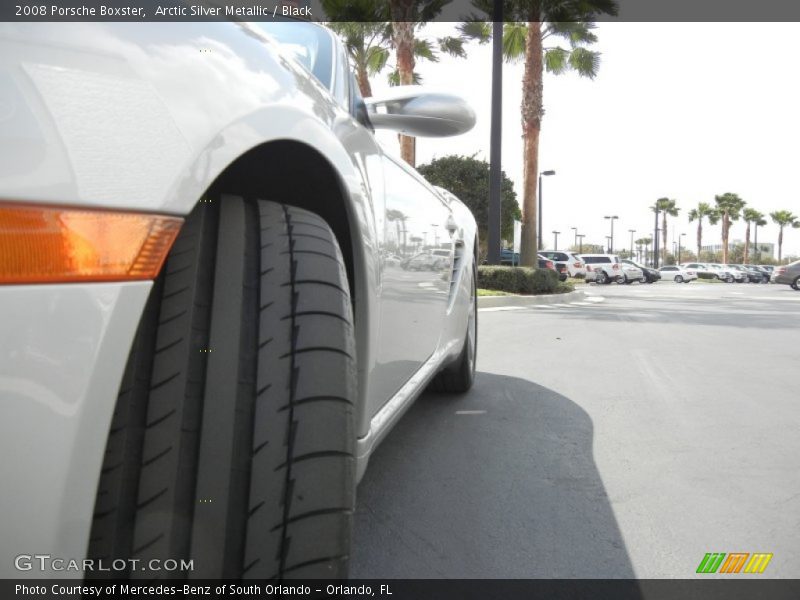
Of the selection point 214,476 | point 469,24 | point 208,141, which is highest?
point 469,24

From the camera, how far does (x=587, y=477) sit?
260 centimetres

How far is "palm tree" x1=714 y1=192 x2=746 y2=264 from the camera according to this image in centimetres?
7881

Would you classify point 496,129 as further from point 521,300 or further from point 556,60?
point 556,60

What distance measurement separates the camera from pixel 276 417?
3.69 ft

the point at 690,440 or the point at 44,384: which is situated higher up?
the point at 44,384

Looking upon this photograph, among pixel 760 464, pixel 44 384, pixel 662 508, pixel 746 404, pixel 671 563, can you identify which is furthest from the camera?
pixel 746 404

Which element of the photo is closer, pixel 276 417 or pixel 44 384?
pixel 44 384

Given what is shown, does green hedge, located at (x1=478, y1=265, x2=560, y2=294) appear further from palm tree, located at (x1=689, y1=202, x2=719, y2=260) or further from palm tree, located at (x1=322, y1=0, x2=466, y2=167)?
palm tree, located at (x1=689, y1=202, x2=719, y2=260)

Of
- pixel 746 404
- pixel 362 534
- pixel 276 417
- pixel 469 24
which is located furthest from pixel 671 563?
pixel 469 24

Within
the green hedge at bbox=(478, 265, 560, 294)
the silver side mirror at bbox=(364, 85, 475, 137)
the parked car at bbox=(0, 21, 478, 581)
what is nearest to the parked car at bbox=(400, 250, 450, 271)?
the silver side mirror at bbox=(364, 85, 475, 137)

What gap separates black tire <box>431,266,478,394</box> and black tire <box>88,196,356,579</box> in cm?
266

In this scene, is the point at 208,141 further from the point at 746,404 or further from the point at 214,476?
the point at 746,404

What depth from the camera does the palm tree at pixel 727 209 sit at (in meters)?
78.8

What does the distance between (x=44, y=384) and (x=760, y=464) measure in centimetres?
270
